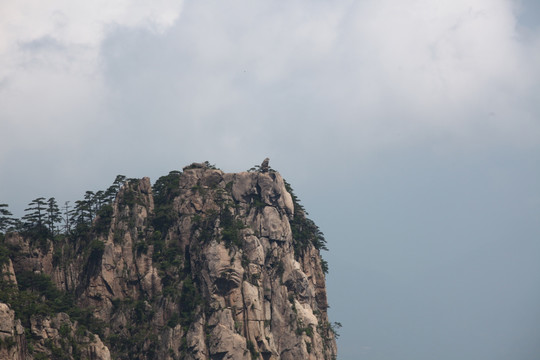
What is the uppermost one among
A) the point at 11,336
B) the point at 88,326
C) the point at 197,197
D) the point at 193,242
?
the point at 197,197

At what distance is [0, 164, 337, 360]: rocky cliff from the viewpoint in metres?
156

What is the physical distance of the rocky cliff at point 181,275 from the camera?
511ft

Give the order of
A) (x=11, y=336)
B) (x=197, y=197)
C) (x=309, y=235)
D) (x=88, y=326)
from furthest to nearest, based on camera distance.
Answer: (x=309, y=235) < (x=197, y=197) < (x=88, y=326) < (x=11, y=336)

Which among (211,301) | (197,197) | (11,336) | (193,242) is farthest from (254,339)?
(11,336)

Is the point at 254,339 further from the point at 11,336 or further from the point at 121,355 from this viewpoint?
the point at 11,336

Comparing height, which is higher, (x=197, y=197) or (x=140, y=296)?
(x=197, y=197)

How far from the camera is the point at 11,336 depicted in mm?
126000

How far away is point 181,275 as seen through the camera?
546ft

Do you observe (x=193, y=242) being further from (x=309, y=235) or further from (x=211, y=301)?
(x=309, y=235)

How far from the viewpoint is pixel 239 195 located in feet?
589

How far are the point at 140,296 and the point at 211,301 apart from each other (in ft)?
54.9

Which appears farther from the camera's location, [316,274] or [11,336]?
[316,274]

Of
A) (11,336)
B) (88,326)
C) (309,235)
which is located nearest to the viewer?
(11,336)

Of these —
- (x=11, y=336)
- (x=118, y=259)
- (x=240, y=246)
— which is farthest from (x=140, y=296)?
(x=11, y=336)
